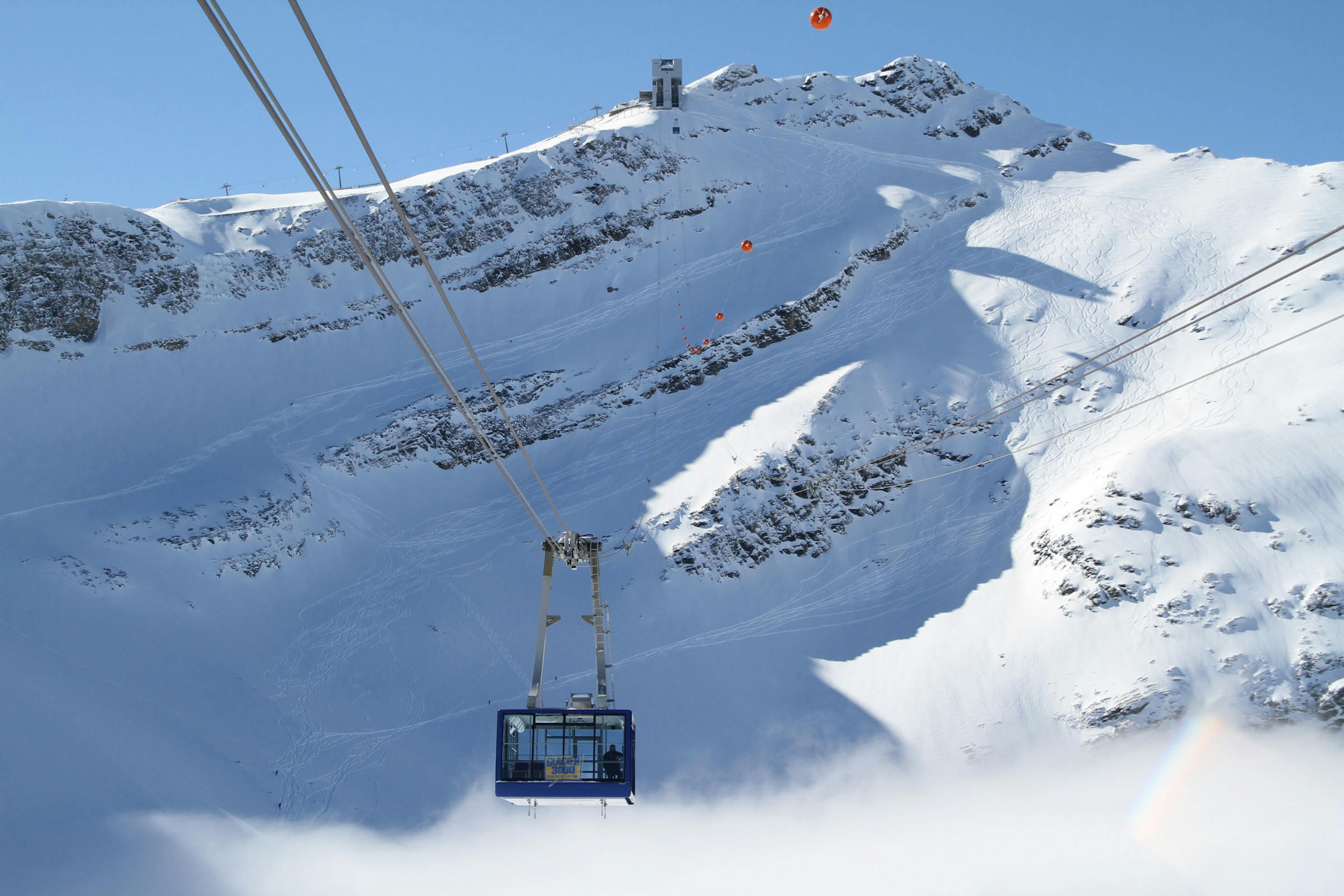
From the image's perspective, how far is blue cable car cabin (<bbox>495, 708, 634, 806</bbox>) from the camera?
62.4 ft

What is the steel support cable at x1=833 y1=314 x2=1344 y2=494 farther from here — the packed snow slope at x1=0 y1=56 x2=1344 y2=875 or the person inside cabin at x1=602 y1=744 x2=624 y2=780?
the person inside cabin at x1=602 y1=744 x2=624 y2=780

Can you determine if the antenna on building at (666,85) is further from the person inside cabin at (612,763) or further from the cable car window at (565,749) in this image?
the person inside cabin at (612,763)

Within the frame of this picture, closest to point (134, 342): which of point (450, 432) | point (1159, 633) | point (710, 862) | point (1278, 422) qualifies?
point (450, 432)

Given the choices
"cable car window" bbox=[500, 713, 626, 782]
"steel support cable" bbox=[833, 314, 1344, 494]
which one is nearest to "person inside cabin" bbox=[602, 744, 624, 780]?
"cable car window" bbox=[500, 713, 626, 782]

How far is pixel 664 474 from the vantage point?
149ft

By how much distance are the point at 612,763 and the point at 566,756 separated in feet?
3.21

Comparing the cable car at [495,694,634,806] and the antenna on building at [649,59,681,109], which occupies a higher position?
the antenna on building at [649,59,681,109]

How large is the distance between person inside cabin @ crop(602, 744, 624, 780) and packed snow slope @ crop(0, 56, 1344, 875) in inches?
656

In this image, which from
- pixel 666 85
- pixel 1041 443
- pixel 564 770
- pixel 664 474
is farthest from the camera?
pixel 666 85

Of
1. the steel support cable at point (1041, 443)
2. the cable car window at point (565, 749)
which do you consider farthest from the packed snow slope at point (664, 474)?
the cable car window at point (565, 749)

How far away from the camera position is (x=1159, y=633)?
114 feet

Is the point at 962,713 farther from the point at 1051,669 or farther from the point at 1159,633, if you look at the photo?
the point at 1159,633

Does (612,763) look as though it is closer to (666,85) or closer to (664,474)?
(664,474)

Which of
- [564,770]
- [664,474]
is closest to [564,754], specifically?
[564,770]
